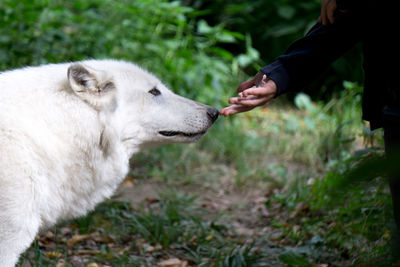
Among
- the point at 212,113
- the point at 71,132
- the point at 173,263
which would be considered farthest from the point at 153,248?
the point at 71,132

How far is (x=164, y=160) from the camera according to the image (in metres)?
5.32

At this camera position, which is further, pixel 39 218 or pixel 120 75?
pixel 120 75

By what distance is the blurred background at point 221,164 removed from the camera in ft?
10.8

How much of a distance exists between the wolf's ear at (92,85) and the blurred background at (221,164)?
43.9 inches

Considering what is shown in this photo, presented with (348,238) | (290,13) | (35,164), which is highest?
(290,13)

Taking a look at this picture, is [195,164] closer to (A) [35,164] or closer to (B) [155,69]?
(B) [155,69]

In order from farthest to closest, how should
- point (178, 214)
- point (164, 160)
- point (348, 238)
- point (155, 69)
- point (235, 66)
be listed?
point (235, 66), point (155, 69), point (164, 160), point (178, 214), point (348, 238)

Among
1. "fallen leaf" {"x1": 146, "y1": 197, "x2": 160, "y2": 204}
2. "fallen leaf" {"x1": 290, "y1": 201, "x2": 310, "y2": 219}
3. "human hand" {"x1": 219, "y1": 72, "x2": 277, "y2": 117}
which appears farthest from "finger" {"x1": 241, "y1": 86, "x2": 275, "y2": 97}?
"fallen leaf" {"x1": 146, "y1": 197, "x2": 160, "y2": 204}

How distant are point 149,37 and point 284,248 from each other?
12.8ft

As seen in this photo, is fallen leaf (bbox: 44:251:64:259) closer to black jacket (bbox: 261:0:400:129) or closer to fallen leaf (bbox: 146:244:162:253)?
fallen leaf (bbox: 146:244:162:253)

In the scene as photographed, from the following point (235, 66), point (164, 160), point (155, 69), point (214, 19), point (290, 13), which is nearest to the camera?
point (164, 160)

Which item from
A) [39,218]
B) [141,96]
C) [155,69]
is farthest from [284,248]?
[155,69]

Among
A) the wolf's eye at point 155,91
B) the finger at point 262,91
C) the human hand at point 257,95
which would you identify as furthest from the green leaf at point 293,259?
the wolf's eye at point 155,91

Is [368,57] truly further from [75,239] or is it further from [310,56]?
[75,239]
